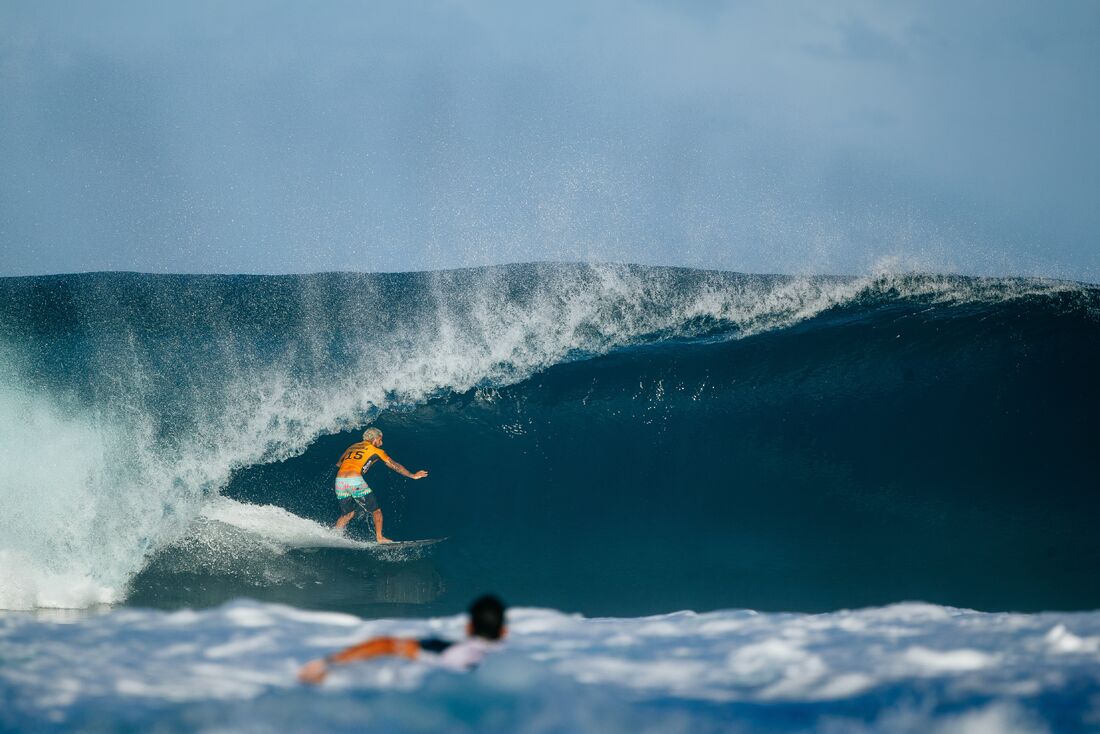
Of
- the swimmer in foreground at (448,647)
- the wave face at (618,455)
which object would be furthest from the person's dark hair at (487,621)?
the wave face at (618,455)

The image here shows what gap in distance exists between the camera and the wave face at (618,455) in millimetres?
6039

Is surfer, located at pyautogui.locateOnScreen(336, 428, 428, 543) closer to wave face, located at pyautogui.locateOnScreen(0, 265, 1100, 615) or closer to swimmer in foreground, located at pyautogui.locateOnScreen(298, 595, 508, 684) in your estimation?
wave face, located at pyautogui.locateOnScreen(0, 265, 1100, 615)

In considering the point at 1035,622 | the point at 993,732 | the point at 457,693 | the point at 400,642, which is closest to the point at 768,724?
the point at 993,732

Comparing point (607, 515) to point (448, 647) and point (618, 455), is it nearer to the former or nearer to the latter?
point (618, 455)

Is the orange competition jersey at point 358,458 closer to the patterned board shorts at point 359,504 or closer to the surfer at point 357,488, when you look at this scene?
the surfer at point 357,488

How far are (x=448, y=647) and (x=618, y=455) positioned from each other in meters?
5.28

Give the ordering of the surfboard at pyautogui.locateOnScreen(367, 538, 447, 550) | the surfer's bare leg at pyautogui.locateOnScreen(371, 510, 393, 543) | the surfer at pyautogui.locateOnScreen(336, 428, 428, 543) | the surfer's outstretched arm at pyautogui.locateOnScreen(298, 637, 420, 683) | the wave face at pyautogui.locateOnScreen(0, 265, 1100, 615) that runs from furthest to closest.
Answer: the surfer at pyautogui.locateOnScreen(336, 428, 428, 543) < the surfer's bare leg at pyautogui.locateOnScreen(371, 510, 393, 543) < the surfboard at pyautogui.locateOnScreen(367, 538, 447, 550) < the wave face at pyautogui.locateOnScreen(0, 265, 1100, 615) < the surfer's outstretched arm at pyautogui.locateOnScreen(298, 637, 420, 683)

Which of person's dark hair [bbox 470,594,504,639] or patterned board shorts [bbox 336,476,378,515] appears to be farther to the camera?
patterned board shorts [bbox 336,476,378,515]

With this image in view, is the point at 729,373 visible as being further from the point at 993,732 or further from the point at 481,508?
the point at 993,732

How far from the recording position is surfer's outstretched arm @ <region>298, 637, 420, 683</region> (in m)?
2.39

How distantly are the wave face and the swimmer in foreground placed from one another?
10.8 ft

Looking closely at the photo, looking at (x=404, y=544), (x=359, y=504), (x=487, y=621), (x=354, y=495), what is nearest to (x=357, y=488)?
(x=354, y=495)

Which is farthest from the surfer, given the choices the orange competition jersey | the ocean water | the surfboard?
the ocean water

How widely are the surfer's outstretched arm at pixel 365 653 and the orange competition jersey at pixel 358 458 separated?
4.47 m
